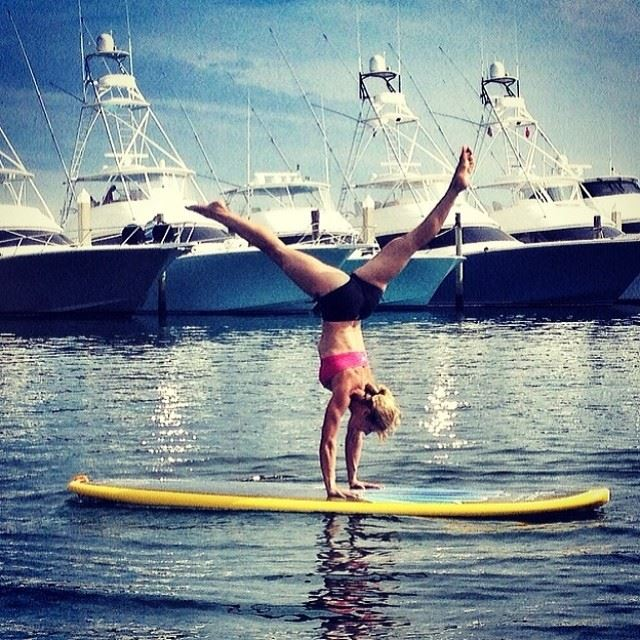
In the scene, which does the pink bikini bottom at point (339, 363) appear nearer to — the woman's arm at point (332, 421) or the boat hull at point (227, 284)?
the woman's arm at point (332, 421)

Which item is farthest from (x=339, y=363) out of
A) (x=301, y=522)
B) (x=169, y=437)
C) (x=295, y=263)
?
(x=169, y=437)

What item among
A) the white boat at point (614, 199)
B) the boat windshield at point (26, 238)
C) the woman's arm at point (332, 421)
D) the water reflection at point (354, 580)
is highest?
the white boat at point (614, 199)

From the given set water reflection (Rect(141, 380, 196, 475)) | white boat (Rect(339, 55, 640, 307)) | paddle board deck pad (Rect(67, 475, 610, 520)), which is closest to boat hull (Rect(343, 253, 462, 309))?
white boat (Rect(339, 55, 640, 307))

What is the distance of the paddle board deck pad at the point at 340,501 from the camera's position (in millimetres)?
7316

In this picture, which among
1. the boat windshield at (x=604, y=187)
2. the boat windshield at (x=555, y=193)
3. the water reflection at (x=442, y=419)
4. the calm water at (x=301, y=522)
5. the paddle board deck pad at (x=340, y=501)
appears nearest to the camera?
the calm water at (x=301, y=522)

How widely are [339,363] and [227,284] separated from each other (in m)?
27.1

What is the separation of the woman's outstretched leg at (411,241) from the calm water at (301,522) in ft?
4.23

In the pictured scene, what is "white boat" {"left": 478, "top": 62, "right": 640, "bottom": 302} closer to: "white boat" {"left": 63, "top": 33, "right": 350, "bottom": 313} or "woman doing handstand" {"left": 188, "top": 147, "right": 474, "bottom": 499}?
"white boat" {"left": 63, "top": 33, "right": 350, "bottom": 313}

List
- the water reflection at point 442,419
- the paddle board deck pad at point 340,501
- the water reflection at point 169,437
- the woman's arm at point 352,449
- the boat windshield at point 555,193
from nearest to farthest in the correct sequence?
the paddle board deck pad at point 340,501
the woman's arm at point 352,449
the water reflection at point 169,437
the water reflection at point 442,419
the boat windshield at point 555,193

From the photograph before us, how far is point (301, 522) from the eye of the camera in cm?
722

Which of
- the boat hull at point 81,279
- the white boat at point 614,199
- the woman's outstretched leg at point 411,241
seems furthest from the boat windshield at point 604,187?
the woman's outstretched leg at point 411,241

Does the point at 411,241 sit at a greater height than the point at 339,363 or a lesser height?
greater

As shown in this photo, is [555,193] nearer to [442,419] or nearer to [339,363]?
[442,419]

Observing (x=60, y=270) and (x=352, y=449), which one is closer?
(x=352, y=449)
